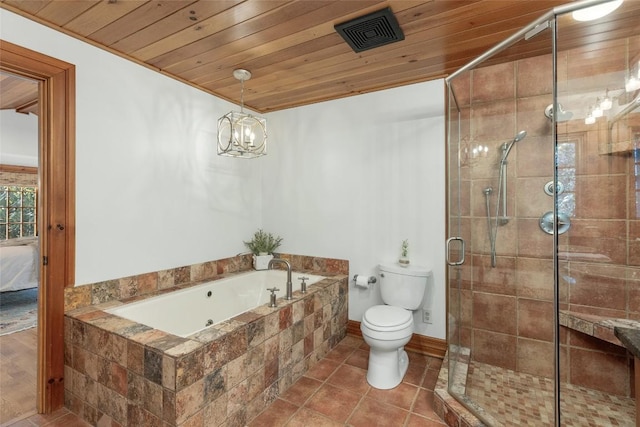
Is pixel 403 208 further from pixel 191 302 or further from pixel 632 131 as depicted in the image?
pixel 191 302

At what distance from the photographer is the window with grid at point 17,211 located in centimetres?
492

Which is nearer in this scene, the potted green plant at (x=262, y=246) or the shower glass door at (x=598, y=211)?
the shower glass door at (x=598, y=211)

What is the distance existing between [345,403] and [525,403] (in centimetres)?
103

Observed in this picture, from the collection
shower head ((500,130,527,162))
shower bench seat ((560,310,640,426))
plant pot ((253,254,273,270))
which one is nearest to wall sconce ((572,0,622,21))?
shower head ((500,130,527,162))

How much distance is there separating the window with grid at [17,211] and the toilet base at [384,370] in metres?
5.94

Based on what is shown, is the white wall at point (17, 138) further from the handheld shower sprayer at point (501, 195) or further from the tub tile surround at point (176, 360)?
the handheld shower sprayer at point (501, 195)

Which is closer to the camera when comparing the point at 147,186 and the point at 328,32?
the point at 328,32

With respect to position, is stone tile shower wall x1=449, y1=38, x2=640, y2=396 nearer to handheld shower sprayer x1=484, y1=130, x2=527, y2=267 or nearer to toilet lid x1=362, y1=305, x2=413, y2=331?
handheld shower sprayer x1=484, y1=130, x2=527, y2=267

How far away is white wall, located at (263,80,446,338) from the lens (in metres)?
2.42

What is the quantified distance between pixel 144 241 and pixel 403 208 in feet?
6.78

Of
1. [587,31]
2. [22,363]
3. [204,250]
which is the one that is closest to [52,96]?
[204,250]

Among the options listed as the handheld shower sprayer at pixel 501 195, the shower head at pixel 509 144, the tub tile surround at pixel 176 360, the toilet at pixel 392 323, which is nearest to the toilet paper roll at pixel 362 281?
the toilet at pixel 392 323

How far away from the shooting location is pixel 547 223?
1973 mm

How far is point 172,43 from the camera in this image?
1901 mm
